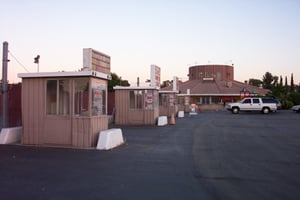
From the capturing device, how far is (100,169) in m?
8.10

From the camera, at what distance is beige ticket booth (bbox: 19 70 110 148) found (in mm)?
11508

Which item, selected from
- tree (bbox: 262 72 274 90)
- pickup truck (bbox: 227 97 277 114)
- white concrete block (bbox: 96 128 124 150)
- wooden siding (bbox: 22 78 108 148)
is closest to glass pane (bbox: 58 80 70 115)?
wooden siding (bbox: 22 78 108 148)

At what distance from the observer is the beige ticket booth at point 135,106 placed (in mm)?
21953

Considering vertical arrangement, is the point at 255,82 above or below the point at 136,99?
above

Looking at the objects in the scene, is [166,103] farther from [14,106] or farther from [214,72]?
[214,72]

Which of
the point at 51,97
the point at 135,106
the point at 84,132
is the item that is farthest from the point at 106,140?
the point at 135,106

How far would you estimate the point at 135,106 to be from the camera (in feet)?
73.0

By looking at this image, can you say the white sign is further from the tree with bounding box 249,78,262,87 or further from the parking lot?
the tree with bounding box 249,78,262,87

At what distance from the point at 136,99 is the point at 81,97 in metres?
10.5

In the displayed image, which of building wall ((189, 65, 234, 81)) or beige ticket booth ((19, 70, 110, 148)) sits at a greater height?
building wall ((189, 65, 234, 81))

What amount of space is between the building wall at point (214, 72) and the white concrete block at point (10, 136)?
6340 cm

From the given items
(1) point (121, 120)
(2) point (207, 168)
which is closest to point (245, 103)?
(1) point (121, 120)

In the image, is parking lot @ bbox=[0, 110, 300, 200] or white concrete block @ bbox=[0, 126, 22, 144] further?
white concrete block @ bbox=[0, 126, 22, 144]

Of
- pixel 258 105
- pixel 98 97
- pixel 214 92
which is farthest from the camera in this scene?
pixel 214 92
